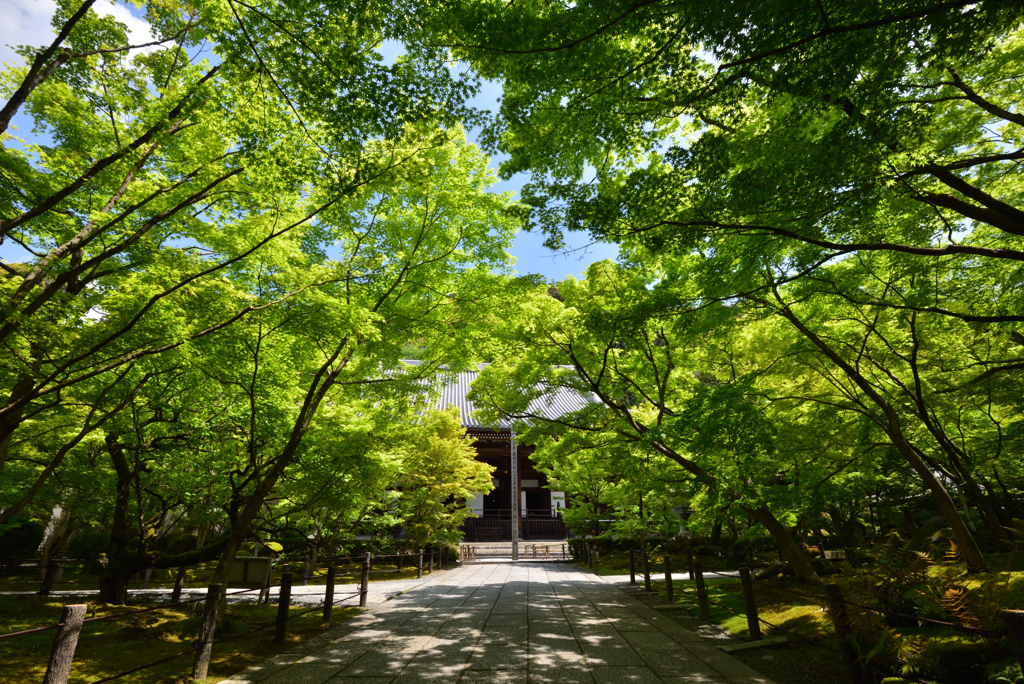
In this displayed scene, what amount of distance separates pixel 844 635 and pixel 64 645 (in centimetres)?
667

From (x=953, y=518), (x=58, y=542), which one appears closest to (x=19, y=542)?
(x=58, y=542)

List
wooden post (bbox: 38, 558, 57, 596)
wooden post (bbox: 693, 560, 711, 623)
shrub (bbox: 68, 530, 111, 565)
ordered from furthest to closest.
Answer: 1. shrub (bbox: 68, 530, 111, 565)
2. wooden post (bbox: 38, 558, 57, 596)
3. wooden post (bbox: 693, 560, 711, 623)

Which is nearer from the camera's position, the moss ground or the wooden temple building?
the moss ground

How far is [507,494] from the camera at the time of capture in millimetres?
29766

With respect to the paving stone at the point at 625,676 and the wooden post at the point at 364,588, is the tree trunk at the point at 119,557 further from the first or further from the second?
the paving stone at the point at 625,676

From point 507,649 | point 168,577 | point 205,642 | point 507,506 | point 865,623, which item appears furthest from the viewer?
point 507,506

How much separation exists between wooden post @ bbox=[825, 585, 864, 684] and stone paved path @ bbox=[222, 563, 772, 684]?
0.84m

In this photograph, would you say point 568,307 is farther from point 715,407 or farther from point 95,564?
point 95,564

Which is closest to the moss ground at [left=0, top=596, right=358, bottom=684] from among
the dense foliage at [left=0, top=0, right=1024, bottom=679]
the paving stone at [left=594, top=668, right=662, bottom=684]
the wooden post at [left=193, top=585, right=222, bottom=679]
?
the wooden post at [left=193, top=585, right=222, bottom=679]

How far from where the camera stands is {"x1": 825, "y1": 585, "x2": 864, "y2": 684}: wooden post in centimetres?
450

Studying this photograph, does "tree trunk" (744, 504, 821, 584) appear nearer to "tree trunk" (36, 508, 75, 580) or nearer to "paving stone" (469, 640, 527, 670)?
"paving stone" (469, 640, 527, 670)

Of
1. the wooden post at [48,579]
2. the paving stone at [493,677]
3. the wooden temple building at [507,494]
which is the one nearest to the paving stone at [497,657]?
the paving stone at [493,677]

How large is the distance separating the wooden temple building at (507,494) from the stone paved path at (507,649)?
44.7 ft

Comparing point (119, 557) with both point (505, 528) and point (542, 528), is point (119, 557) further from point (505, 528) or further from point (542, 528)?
point (542, 528)
